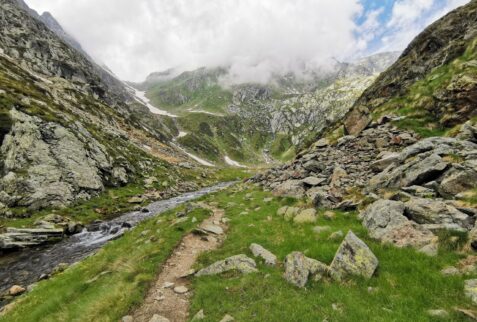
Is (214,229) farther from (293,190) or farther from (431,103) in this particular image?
(431,103)

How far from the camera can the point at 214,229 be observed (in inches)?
835

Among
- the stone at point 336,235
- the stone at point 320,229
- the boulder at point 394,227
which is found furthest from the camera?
the stone at point 320,229

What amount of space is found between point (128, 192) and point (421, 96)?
55.6 metres

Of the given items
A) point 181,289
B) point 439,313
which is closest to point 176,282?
point 181,289

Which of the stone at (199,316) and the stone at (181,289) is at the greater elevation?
the stone at (199,316)

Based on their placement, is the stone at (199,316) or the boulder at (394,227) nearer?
the stone at (199,316)

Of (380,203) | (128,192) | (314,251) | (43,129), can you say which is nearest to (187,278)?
(314,251)

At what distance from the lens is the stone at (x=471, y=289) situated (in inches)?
303

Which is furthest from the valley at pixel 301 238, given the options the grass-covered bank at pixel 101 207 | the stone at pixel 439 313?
the grass-covered bank at pixel 101 207

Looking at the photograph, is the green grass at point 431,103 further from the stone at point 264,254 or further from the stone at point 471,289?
the stone at point 264,254

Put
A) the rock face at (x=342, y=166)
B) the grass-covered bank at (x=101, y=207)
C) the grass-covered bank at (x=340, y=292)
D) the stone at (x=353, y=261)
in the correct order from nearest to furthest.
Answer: the grass-covered bank at (x=340, y=292)
the stone at (x=353, y=261)
the rock face at (x=342, y=166)
the grass-covered bank at (x=101, y=207)

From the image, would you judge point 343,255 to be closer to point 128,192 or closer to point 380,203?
point 380,203

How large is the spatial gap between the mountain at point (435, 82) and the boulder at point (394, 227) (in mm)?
19184

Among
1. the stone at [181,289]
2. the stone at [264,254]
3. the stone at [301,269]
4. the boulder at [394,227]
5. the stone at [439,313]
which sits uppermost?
the boulder at [394,227]
